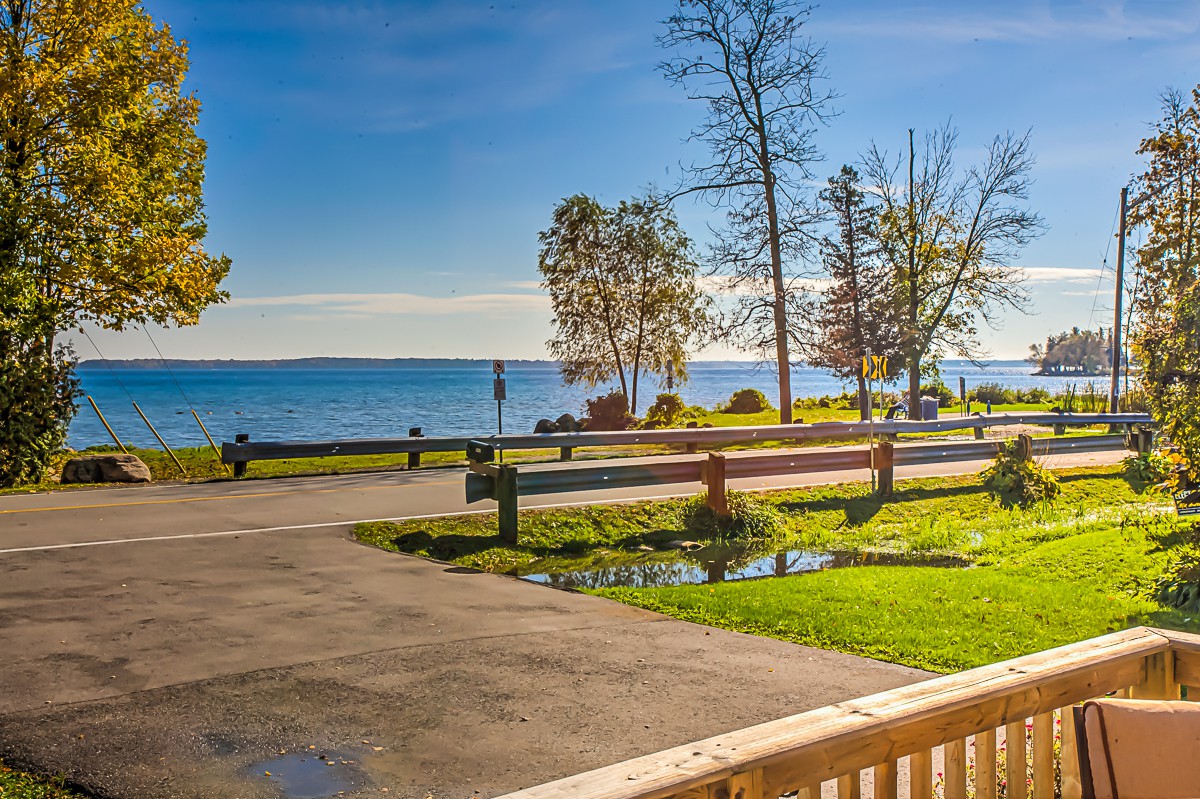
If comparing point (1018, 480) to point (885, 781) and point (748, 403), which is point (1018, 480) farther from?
point (748, 403)

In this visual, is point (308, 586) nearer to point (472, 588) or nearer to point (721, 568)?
point (472, 588)

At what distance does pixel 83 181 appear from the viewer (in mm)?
17516

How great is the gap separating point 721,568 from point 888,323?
39665mm

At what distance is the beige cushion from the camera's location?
110 inches

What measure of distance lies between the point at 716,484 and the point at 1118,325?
34810mm

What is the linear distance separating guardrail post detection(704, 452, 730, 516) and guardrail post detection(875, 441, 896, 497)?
3405 mm

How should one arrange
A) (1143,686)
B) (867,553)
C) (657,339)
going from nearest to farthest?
(1143,686)
(867,553)
(657,339)

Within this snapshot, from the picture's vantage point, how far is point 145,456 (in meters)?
21.4

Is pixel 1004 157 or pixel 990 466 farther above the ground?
pixel 1004 157

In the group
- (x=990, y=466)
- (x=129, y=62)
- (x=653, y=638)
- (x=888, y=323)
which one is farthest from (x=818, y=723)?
(x=888, y=323)

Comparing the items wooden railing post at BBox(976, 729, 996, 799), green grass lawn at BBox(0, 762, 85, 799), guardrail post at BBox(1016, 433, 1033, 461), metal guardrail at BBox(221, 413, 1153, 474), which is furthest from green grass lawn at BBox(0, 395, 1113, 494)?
wooden railing post at BBox(976, 729, 996, 799)

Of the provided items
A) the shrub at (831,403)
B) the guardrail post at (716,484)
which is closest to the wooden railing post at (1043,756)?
the guardrail post at (716,484)

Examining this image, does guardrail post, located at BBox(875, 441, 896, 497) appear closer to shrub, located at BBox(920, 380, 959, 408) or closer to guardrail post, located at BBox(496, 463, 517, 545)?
guardrail post, located at BBox(496, 463, 517, 545)

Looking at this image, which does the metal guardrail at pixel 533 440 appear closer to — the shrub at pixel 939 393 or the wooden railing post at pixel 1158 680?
the wooden railing post at pixel 1158 680
